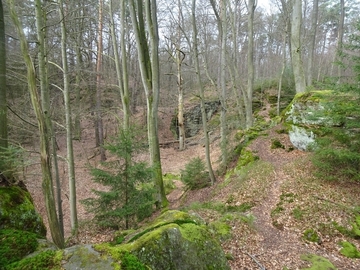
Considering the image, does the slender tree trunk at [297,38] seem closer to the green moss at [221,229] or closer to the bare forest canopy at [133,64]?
the bare forest canopy at [133,64]

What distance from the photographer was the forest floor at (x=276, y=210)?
4754 millimetres

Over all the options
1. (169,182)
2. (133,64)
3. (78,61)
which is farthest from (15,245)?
(133,64)

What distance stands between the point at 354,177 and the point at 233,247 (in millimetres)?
4497

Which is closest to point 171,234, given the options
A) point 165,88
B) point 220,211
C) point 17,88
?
point 220,211

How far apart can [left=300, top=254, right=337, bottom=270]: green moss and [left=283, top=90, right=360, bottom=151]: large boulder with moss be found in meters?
3.85

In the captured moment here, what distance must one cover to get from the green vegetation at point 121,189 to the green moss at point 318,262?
12.1 feet

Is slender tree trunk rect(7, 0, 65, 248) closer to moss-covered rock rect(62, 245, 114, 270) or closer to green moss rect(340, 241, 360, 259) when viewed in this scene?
moss-covered rock rect(62, 245, 114, 270)

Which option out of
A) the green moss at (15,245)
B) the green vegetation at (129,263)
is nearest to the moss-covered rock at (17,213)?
the green moss at (15,245)

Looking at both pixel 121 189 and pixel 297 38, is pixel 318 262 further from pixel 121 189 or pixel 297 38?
pixel 297 38

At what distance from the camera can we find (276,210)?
21.2 feet

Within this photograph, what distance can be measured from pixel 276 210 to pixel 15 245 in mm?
6179

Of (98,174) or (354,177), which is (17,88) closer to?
(98,174)

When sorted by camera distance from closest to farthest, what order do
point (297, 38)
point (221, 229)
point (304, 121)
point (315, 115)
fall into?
point (221, 229), point (315, 115), point (304, 121), point (297, 38)

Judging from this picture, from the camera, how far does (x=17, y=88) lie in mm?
13516
